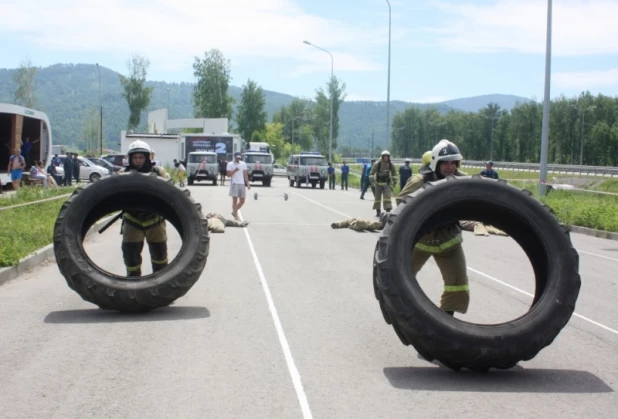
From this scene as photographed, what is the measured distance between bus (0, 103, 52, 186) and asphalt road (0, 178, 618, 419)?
75.1ft

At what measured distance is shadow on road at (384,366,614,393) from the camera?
6.44 metres

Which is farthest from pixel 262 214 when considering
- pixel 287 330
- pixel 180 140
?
pixel 180 140

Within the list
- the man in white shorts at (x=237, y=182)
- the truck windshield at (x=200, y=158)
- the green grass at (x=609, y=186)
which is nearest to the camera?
the man in white shorts at (x=237, y=182)

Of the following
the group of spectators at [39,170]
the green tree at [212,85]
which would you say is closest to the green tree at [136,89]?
the green tree at [212,85]

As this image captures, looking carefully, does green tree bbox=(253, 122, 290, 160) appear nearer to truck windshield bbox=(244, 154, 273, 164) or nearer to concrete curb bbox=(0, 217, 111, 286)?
truck windshield bbox=(244, 154, 273, 164)

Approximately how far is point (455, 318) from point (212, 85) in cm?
11321

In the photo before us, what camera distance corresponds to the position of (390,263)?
271 inches

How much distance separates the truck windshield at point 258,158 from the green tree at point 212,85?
211 ft

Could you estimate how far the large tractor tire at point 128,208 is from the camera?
29.9 feet

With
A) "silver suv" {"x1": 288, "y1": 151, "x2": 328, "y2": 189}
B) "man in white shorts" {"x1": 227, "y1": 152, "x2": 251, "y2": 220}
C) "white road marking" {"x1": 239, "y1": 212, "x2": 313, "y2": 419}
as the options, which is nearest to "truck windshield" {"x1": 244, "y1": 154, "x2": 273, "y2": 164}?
"silver suv" {"x1": 288, "y1": 151, "x2": 328, "y2": 189}

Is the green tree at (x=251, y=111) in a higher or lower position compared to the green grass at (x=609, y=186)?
higher

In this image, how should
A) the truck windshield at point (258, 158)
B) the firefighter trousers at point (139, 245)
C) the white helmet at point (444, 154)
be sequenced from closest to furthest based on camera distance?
1. the white helmet at point (444, 154)
2. the firefighter trousers at point (139, 245)
3. the truck windshield at point (258, 158)

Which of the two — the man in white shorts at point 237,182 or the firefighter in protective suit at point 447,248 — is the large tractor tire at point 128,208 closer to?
the firefighter in protective suit at point 447,248

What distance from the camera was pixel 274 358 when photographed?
7.32 m
